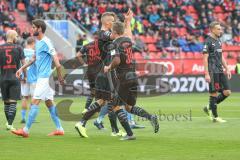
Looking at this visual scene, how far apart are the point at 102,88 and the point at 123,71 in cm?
107

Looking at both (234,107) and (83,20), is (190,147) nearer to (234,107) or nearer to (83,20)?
(234,107)

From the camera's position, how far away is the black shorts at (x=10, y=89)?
1493 centimetres

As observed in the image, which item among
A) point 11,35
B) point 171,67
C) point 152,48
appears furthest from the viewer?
point 152,48

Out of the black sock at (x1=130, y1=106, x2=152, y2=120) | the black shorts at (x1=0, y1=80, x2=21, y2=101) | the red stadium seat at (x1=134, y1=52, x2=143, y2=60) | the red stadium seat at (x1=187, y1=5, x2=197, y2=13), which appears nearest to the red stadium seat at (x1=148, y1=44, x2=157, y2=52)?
the red stadium seat at (x1=134, y1=52, x2=143, y2=60)

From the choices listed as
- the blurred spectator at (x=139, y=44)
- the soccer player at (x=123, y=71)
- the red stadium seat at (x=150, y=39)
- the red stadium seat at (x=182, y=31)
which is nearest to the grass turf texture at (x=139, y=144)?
the soccer player at (x=123, y=71)

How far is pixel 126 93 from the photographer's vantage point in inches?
501

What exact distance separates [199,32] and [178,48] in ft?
14.0

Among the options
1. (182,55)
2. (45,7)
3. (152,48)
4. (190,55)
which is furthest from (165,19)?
(45,7)

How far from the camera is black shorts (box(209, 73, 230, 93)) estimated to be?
1648 cm

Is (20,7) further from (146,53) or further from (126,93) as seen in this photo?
(126,93)

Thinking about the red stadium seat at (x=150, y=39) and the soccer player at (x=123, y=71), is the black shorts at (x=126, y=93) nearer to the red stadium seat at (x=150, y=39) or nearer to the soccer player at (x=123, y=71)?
the soccer player at (x=123, y=71)

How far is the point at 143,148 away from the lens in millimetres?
11445

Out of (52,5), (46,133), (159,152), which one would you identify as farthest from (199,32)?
(159,152)

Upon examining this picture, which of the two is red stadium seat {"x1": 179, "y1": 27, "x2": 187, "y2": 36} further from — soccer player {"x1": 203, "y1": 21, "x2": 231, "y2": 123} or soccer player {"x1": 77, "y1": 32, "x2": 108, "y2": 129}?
soccer player {"x1": 77, "y1": 32, "x2": 108, "y2": 129}
